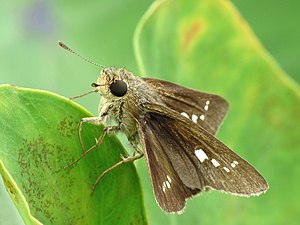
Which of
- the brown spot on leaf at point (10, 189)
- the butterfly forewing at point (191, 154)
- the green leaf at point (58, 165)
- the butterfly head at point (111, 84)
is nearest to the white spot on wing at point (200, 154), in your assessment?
the butterfly forewing at point (191, 154)

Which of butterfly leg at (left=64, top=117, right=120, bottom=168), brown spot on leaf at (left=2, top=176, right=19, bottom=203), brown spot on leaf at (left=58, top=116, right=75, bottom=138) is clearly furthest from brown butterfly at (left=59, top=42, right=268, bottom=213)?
brown spot on leaf at (left=2, top=176, right=19, bottom=203)

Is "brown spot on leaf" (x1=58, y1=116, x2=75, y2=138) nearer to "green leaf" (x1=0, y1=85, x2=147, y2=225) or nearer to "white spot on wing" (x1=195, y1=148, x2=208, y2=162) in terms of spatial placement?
"green leaf" (x1=0, y1=85, x2=147, y2=225)

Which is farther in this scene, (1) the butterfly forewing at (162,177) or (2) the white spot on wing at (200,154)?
(2) the white spot on wing at (200,154)

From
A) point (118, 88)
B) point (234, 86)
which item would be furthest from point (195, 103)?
point (118, 88)

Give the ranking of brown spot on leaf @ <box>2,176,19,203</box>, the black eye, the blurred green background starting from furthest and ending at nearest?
1. the blurred green background
2. the black eye
3. brown spot on leaf @ <box>2,176,19,203</box>

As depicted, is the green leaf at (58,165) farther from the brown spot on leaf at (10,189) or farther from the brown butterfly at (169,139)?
the brown butterfly at (169,139)

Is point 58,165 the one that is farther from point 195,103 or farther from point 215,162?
point 195,103
